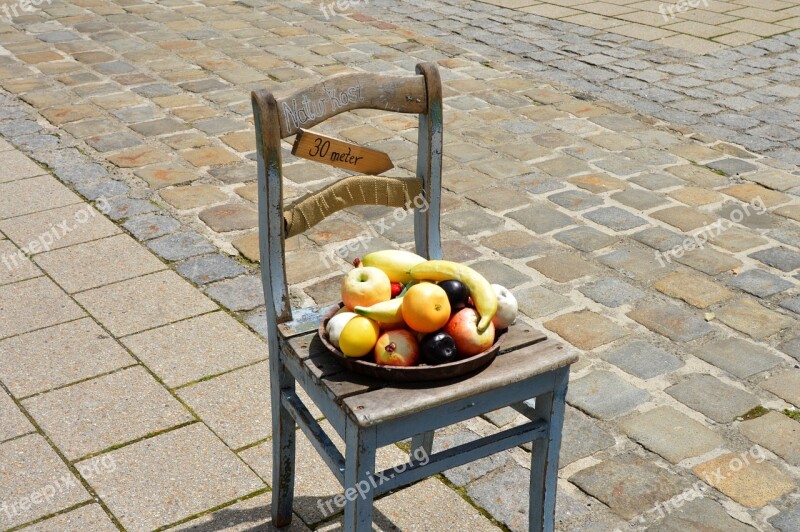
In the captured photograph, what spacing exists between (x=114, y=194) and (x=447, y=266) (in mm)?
3125

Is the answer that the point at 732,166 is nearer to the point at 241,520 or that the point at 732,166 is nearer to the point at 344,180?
the point at 344,180

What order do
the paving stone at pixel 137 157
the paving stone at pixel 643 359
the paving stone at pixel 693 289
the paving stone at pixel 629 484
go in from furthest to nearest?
the paving stone at pixel 137 157
the paving stone at pixel 693 289
the paving stone at pixel 643 359
the paving stone at pixel 629 484

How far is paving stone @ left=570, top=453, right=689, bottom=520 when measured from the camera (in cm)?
282

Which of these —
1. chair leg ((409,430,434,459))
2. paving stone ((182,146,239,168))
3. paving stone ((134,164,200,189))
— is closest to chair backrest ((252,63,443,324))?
chair leg ((409,430,434,459))

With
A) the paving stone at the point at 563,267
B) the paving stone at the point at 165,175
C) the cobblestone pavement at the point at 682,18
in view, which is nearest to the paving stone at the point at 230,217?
the paving stone at the point at 165,175

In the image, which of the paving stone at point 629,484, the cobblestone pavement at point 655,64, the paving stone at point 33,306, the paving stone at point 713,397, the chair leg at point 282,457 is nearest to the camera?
the chair leg at point 282,457

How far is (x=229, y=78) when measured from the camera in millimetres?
6797

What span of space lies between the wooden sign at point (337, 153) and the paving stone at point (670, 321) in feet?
5.47

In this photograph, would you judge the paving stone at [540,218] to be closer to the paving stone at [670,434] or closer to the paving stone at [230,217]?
the paving stone at [230,217]

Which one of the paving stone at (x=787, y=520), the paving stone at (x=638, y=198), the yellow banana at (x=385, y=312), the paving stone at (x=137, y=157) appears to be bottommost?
the paving stone at (x=137, y=157)

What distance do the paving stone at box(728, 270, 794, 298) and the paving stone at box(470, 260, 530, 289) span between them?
0.91 m

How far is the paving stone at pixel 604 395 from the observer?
3266 millimetres

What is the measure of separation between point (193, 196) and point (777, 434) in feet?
10.1

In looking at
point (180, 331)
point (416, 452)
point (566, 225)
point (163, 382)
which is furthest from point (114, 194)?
point (416, 452)
